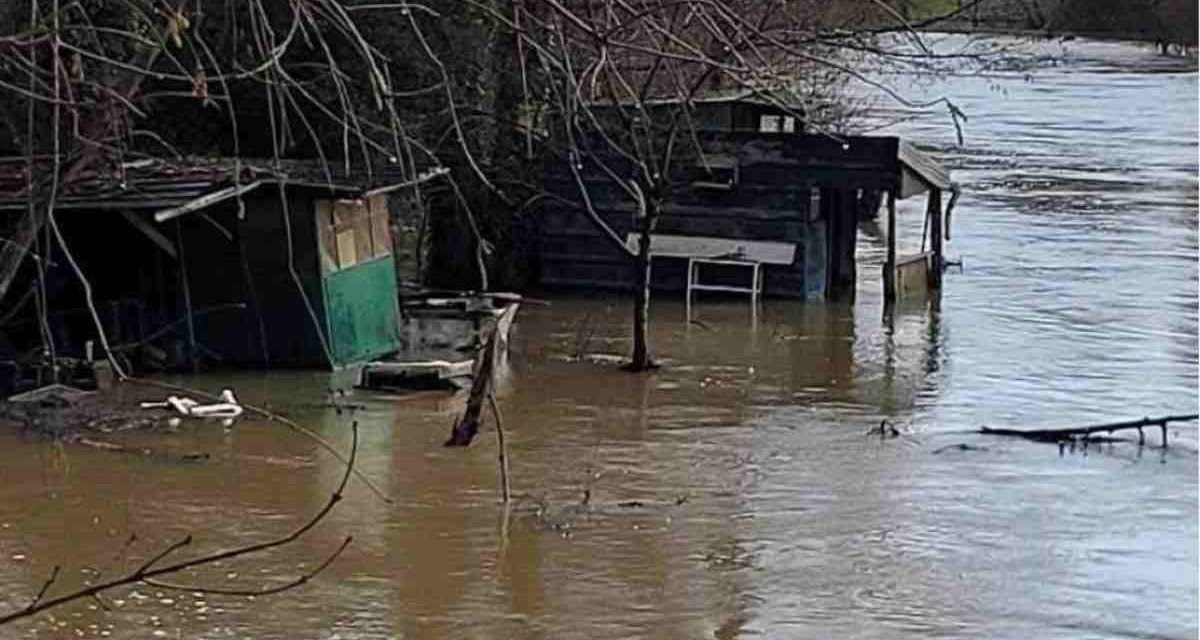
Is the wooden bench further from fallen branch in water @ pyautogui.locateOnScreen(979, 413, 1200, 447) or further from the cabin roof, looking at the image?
fallen branch in water @ pyautogui.locateOnScreen(979, 413, 1200, 447)

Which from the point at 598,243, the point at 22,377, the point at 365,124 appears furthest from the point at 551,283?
the point at 365,124

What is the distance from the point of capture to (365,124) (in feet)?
14.0

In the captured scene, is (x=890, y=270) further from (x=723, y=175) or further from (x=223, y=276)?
(x=223, y=276)

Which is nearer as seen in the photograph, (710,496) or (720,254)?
(710,496)

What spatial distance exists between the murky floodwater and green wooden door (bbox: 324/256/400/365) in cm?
89

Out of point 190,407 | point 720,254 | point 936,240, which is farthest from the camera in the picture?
point 936,240

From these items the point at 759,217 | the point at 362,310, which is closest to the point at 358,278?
the point at 362,310

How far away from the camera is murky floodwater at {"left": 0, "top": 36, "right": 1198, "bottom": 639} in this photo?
13.4 metres

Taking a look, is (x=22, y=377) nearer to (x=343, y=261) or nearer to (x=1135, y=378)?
(x=343, y=261)

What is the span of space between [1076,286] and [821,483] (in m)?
12.4

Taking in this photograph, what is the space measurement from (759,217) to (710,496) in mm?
10891

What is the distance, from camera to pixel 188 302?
21.3 meters

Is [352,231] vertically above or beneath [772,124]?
beneath

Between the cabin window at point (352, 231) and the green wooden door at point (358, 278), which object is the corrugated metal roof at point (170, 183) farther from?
the green wooden door at point (358, 278)
